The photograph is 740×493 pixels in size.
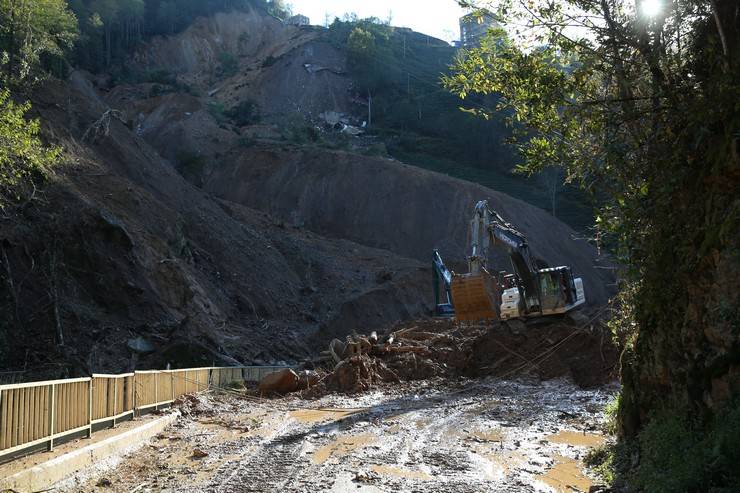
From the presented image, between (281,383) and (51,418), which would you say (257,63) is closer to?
(281,383)

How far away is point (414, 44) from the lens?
121 meters

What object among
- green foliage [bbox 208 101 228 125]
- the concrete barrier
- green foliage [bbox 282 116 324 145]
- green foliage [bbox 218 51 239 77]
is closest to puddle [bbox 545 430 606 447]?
the concrete barrier

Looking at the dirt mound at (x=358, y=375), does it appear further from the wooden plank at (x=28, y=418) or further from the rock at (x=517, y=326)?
the wooden plank at (x=28, y=418)

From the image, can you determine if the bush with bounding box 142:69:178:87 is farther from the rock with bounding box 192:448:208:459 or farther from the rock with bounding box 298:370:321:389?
the rock with bounding box 192:448:208:459

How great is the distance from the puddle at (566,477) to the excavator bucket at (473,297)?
496 inches

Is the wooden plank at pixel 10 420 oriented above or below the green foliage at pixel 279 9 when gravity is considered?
below

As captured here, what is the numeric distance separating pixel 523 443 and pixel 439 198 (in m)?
50.0

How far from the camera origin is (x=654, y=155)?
9953mm

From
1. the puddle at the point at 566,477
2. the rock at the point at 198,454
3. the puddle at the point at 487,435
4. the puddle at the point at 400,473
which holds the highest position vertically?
the rock at the point at 198,454

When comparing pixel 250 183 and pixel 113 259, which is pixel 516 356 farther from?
pixel 250 183

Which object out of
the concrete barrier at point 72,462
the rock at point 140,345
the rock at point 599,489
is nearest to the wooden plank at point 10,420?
the concrete barrier at point 72,462

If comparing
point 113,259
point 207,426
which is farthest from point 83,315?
point 207,426

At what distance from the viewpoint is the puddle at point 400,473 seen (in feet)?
34.4

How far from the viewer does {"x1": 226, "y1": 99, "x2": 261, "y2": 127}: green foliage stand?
7831 centimetres
